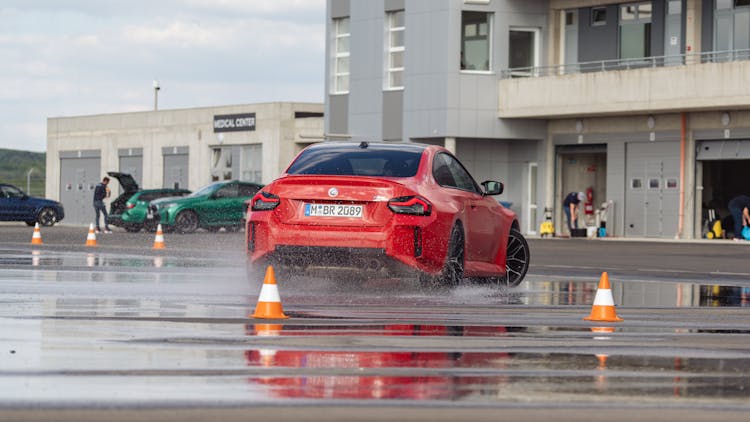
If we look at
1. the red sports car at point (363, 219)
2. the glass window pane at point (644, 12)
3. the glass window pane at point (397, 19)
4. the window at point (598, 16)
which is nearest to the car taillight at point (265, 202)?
the red sports car at point (363, 219)

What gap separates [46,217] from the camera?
49.6 metres

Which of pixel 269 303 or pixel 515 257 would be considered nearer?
pixel 269 303

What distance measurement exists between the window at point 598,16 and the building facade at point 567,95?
0.14 ft

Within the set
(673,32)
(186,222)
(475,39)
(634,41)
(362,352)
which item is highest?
(475,39)

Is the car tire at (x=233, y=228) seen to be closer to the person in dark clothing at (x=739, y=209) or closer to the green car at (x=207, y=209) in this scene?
the green car at (x=207, y=209)

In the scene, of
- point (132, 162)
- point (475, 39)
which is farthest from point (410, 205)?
point (132, 162)

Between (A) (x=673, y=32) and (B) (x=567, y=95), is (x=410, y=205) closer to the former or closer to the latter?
(A) (x=673, y=32)

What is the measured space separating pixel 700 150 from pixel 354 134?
1365 cm

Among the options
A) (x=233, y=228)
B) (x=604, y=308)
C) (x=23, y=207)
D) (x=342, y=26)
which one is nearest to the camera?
(x=604, y=308)

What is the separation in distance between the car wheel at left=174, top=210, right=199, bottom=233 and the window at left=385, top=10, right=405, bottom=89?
1104 centimetres

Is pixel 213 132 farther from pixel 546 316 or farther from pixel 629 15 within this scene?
pixel 546 316

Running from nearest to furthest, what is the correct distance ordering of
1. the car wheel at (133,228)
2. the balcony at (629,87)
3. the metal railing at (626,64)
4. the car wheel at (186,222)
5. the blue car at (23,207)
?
1. the balcony at (629,87)
2. the car wheel at (186,222)
3. the metal railing at (626,64)
4. the car wheel at (133,228)
5. the blue car at (23,207)

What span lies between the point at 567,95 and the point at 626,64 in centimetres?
208

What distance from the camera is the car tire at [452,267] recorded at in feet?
45.7
